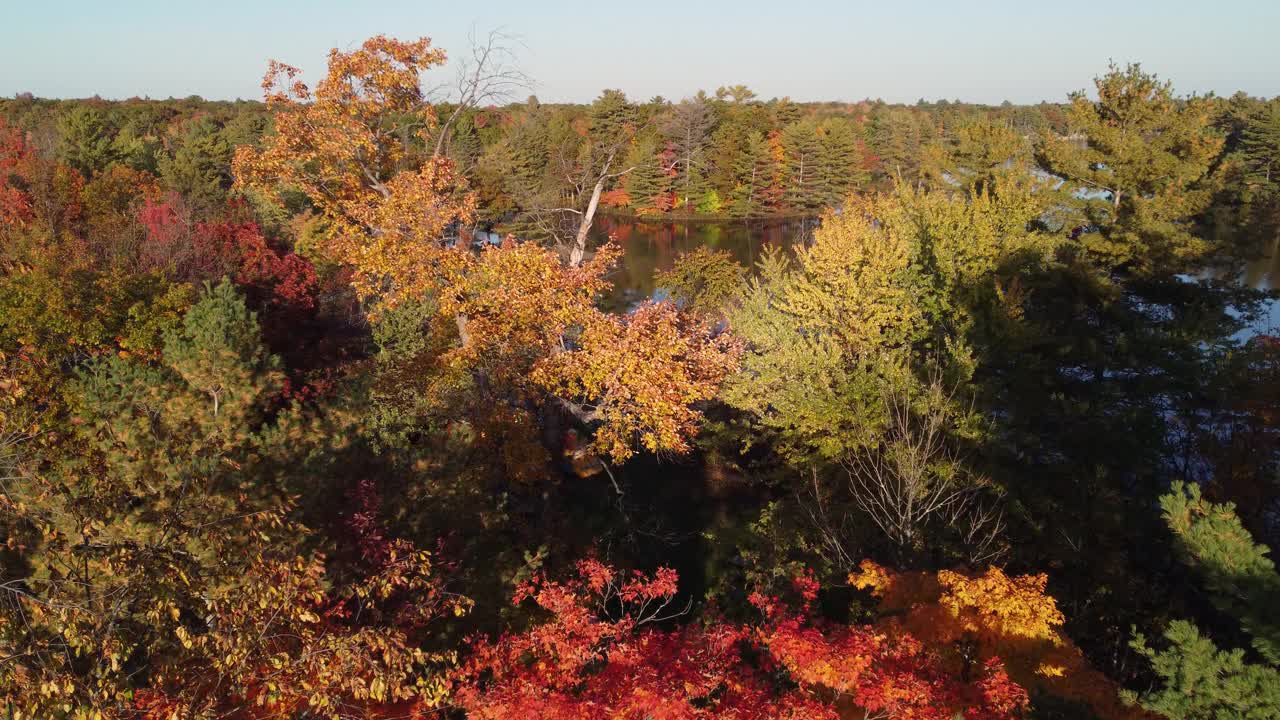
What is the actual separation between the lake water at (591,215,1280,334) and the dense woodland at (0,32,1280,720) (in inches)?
643

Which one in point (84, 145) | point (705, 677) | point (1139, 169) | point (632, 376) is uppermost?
point (84, 145)

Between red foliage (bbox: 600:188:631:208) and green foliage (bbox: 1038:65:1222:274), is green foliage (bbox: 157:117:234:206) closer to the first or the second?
red foliage (bbox: 600:188:631:208)

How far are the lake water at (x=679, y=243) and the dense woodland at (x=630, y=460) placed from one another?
16.3 metres

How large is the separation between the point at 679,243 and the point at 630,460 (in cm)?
4170

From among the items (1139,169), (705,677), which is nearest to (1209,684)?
(705,677)

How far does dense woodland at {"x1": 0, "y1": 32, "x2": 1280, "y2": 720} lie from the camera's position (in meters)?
6.98

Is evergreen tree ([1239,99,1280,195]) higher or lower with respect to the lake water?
higher

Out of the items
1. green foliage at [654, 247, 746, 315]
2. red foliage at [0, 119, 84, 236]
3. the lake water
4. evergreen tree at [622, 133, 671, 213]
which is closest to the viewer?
red foliage at [0, 119, 84, 236]

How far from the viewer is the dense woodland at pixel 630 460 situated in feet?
22.9

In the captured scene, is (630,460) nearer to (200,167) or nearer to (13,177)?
(13,177)

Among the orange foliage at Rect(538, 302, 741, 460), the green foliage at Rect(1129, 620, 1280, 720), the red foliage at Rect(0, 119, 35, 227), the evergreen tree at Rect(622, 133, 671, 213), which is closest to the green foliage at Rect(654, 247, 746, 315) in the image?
the orange foliage at Rect(538, 302, 741, 460)

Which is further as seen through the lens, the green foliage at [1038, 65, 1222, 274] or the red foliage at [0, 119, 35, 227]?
the red foliage at [0, 119, 35, 227]

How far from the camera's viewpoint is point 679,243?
2438 inches

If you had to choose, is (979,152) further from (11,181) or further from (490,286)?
(11,181)
